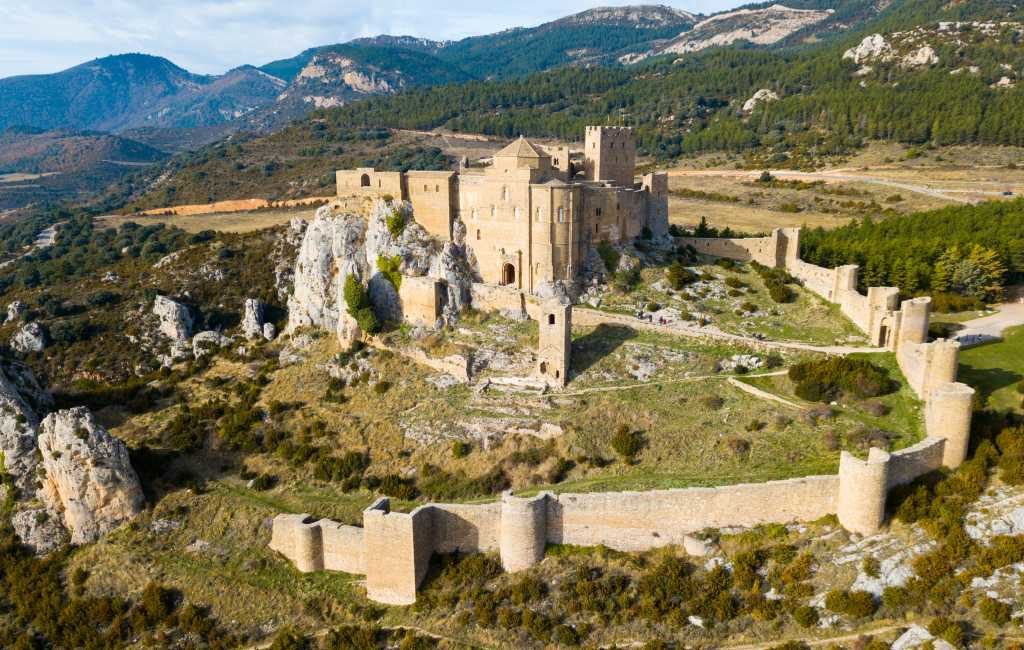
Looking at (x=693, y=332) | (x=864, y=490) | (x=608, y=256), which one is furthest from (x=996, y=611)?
(x=608, y=256)

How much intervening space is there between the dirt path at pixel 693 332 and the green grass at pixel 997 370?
11.2 ft

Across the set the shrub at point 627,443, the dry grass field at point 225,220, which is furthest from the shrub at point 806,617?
the dry grass field at point 225,220

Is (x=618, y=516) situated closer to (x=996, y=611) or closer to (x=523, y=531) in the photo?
(x=523, y=531)

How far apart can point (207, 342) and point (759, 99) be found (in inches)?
3412

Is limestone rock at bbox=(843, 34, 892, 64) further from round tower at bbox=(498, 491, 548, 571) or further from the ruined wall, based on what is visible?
round tower at bbox=(498, 491, 548, 571)

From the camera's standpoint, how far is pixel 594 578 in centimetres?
2497

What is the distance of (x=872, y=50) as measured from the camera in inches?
4299

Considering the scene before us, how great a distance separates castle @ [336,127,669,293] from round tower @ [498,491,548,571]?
1491cm

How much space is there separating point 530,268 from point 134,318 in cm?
3187

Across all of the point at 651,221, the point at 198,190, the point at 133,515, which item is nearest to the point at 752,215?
the point at 651,221

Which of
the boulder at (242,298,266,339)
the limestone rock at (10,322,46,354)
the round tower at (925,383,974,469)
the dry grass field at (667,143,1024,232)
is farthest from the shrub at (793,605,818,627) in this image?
the limestone rock at (10,322,46,354)

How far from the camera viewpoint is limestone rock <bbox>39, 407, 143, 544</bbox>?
3027 cm

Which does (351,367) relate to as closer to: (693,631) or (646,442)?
(646,442)

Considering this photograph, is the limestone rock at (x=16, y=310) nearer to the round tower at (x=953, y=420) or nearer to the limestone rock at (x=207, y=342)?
the limestone rock at (x=207, y=342)
